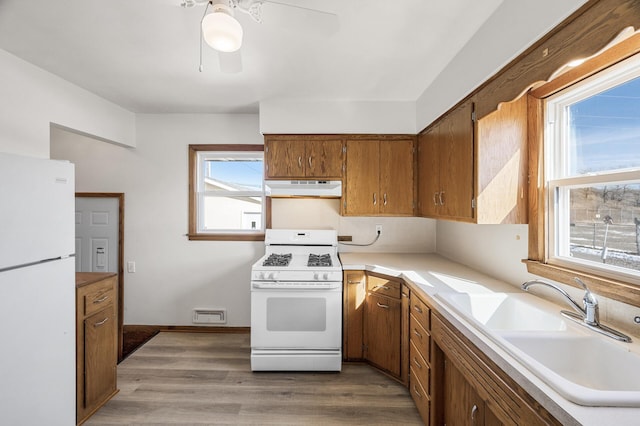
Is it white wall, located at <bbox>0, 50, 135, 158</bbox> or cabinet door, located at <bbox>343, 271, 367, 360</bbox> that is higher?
white wall, located at <bbox>0, 50, 135, 158</bbox>

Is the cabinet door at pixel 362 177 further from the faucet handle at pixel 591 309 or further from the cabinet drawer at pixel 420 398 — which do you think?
the faucet handle at pixel 591 309

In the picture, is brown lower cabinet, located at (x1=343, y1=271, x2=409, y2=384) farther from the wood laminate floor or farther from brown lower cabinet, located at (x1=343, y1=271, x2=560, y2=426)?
the wood laminate floor

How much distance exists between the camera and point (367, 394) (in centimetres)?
221

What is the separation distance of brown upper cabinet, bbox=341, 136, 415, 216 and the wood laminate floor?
1.49 meters

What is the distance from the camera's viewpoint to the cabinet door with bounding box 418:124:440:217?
2.46m

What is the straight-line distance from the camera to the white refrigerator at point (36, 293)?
1.44 metres

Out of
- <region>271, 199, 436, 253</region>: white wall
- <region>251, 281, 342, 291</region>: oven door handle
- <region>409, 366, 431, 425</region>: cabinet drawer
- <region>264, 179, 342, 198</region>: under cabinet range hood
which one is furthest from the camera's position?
<region>271, 199, 436, 253</region>: white wall

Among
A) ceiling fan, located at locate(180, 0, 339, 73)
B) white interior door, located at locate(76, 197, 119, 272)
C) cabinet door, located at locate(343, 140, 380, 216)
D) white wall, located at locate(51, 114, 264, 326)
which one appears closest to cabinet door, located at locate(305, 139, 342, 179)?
cabinet door, located at locate(343, 140, 380, 216)

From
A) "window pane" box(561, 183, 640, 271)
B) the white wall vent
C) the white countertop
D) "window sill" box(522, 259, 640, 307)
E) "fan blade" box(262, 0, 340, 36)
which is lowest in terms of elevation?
the white wall vent

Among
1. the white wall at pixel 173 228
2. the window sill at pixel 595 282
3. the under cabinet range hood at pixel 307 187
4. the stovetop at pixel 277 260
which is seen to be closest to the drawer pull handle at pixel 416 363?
the window sill at pixel 595 282

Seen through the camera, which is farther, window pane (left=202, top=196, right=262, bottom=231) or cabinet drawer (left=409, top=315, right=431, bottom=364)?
window pane (left=202, top=196, right=262, bottom=231)

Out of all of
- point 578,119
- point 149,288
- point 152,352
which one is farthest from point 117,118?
point 578,119

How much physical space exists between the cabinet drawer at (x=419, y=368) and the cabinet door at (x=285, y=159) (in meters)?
1.82

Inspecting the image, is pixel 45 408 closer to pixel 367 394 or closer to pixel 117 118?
pixel 367 394
